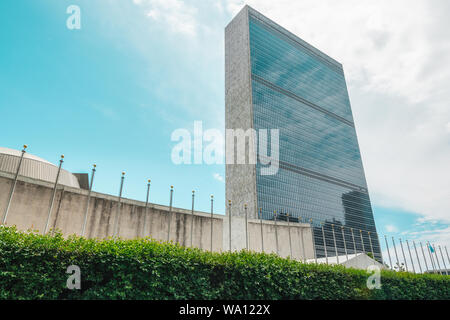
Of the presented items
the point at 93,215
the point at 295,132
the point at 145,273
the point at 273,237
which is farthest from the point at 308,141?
the point at 145,273

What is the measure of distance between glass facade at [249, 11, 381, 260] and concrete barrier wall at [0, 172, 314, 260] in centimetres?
5982

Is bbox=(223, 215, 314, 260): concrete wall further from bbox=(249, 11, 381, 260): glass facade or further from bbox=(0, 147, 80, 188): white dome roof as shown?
bbox=(249, 11, 381, 260): glass facade

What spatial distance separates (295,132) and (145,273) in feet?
327

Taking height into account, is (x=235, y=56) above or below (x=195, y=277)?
above

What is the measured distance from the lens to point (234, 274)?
13734 millimetres

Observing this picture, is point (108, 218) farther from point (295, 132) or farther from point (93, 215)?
point (295, 132)

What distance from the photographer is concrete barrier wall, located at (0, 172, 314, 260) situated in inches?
698

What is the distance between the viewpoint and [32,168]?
1094 inches

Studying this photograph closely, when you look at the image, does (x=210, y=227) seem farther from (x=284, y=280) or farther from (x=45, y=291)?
(x=45, y=291)

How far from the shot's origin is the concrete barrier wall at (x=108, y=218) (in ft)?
58.2

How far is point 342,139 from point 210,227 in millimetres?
112534

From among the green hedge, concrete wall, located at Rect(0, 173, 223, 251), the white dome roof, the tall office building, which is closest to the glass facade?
the tall office building

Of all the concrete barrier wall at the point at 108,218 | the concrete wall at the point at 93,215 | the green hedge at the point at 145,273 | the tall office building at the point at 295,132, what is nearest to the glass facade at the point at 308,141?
the tall office building at the point at 295,132
